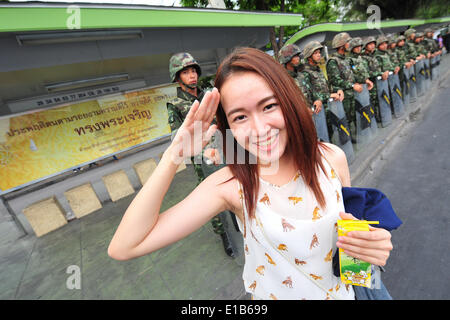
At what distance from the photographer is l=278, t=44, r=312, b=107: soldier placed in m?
3.91

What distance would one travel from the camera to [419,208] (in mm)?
2674

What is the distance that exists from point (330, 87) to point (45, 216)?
6716mm

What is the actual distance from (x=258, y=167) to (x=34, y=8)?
136 inches

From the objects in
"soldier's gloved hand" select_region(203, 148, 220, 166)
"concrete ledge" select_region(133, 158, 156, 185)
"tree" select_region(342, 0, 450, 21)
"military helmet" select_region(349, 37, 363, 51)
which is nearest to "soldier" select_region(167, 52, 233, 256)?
"soldier's gloved hand" select_region(203, 148, 220, 166)

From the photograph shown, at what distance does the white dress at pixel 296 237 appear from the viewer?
93 centimetres

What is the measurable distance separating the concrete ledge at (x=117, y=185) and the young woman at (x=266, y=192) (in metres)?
4.50

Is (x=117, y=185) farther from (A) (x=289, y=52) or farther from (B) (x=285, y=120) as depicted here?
(B) (x=285, y=120)

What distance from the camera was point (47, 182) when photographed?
15.1 feet

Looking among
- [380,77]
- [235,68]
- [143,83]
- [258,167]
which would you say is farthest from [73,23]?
[380,77]

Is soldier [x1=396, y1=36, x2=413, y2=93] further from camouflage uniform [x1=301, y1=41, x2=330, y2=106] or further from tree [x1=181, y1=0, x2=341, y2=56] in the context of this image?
tree [x1=181, y1=0, x2=341, y2=56]

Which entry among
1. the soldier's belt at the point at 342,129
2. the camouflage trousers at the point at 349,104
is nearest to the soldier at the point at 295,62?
the soldier's belt at the point at 342,129

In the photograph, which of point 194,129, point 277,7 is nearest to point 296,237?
point 194,129

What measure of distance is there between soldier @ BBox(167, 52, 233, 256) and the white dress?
1.58 m

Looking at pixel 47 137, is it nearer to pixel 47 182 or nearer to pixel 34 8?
pixel 47 182
